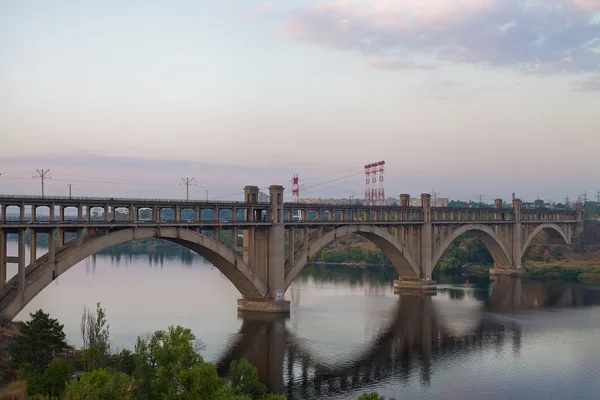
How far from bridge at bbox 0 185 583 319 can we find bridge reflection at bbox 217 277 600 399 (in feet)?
19.1

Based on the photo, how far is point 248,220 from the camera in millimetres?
63969

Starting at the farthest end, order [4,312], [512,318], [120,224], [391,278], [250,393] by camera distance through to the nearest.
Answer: [391,278]
[512,318]
[120,224]
[4,312]
[250,393]

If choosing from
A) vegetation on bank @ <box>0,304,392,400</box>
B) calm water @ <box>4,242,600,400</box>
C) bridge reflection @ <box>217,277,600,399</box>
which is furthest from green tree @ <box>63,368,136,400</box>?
calm water @ <box>4,242,600,400</box>

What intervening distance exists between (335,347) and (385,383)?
10.3 meters

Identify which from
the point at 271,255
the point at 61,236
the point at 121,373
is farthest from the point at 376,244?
the point at 121,373

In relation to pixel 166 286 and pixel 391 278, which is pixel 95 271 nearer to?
pixel 166 286

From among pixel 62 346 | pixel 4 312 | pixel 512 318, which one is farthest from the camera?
pixel 512 318

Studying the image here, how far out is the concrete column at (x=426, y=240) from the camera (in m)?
87.6

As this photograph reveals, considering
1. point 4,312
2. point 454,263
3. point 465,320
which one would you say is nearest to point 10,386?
point 4,312

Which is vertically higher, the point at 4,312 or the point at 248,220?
the point at 248,220

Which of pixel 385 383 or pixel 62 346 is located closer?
pixel 62 346

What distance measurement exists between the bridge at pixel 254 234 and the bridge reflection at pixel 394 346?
5.81m

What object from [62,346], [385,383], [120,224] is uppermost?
[120,224]

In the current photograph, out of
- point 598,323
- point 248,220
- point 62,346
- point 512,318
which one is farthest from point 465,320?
point 62,346
